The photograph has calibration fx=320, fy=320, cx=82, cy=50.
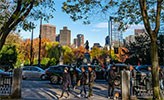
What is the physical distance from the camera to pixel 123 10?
1789cm

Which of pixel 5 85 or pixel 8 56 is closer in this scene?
pixel 5 85

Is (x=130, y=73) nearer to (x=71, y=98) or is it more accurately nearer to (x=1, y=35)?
(x=71, y=98)

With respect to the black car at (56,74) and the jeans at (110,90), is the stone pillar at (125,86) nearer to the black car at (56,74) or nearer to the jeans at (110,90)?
the jeans at (110,90)

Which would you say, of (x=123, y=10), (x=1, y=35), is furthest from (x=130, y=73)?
(x=1, y=35)

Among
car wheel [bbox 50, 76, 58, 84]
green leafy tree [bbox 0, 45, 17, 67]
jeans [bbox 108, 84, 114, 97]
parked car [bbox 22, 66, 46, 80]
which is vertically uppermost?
green leafy tree [bbox 0, 45, 17, 67]

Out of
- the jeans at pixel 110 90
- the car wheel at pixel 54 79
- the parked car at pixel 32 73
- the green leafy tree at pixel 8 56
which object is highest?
the green leafy tree at pixel 8 56

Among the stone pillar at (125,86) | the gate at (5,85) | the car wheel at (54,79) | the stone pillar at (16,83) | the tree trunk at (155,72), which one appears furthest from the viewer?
the car wheel at (54,79)

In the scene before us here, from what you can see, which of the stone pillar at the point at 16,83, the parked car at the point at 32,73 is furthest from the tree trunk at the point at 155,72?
the parked car at the point at 32,73

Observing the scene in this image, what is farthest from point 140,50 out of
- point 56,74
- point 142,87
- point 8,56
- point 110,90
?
point 142,87

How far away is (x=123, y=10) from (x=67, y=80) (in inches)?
199

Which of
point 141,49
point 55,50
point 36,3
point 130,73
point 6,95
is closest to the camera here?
point 36,3

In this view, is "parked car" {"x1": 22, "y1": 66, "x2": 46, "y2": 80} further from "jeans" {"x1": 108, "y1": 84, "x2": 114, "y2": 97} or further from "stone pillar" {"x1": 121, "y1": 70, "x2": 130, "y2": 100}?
"stone pillar" {"x1": 121, "y1": 70, "x2": 130, "y2": 100}

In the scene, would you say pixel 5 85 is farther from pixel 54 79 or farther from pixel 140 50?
pixel 140 50

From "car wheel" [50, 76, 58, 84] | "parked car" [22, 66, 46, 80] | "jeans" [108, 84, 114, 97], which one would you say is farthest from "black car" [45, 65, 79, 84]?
"jeans" [108, 84, 114, 97]
